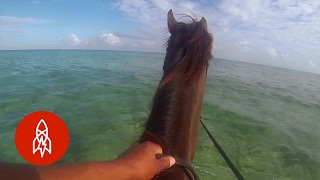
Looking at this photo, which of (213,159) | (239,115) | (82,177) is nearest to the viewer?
(82,177)

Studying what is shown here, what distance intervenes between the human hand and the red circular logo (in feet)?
1.03

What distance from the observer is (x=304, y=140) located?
6.46 metres

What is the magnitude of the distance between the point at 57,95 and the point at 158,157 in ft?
27.2

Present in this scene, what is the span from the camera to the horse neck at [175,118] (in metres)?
1.64

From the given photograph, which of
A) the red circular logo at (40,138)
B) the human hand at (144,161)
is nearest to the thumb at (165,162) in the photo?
the human hand at (144,161)

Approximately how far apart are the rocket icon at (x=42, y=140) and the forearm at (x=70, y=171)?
13.0 inches

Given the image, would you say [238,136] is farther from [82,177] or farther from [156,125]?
[82,177]

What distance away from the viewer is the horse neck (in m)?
1.64

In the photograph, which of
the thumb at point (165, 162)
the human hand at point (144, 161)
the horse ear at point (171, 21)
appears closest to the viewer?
the human hand at point (144, 161)

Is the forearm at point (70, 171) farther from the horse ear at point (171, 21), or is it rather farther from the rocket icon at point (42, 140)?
the horse ear at point (171, 21)

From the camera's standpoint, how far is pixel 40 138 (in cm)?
115

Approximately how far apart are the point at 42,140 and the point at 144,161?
1.57 feet

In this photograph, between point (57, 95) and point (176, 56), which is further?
point (57, 95)

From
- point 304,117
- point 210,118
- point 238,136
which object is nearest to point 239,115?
point 210,118
